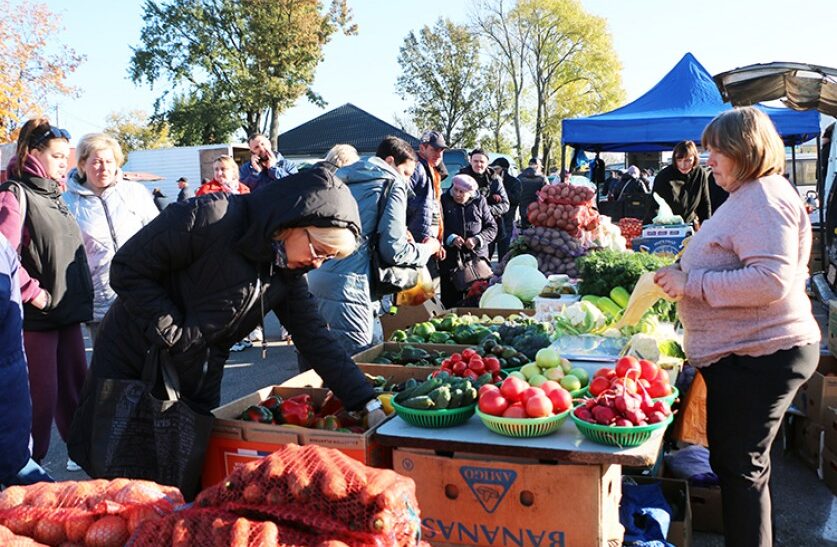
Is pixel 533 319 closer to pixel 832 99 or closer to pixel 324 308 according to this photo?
pixel 324 308

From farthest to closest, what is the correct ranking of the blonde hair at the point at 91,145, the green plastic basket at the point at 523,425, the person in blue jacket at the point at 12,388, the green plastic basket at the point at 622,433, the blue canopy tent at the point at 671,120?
1. the blue canopy tent at the point at 671,120
2. the blonde hair at the point at 91,145
3. the green plastic basket at the point at 523,425
4. the green plastic basket at the point at 622,433
5. the person in blue jacket at the point at 12,388

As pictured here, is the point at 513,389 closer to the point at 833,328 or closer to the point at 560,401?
the point at 560,401

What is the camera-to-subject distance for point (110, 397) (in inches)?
99.8

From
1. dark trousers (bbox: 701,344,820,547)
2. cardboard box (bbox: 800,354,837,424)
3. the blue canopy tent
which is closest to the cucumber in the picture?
dark trousers (bbox: 701,344,820,547)

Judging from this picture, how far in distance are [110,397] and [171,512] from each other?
104 cm

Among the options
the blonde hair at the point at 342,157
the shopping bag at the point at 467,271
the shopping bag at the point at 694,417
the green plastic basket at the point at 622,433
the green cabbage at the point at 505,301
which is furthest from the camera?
the shopping bag at the point at 467,271

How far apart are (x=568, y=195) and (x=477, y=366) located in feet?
11.5

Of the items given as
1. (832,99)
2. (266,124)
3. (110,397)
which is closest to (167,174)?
(266,124)

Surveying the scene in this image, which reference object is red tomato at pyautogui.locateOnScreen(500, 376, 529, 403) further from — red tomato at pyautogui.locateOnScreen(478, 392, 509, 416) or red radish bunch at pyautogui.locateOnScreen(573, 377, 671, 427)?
red radish bunch at pyautogui.locateOnScreen(573, 377, 671, 427)

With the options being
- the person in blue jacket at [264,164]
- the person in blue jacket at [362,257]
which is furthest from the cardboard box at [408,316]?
the person in blue jacket at [264,164]

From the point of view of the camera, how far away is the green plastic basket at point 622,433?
2.35 metres

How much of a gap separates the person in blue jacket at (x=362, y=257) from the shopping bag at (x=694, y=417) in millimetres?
1732

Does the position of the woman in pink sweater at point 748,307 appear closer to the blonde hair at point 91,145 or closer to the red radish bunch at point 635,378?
the red radish bunch at point 635,378

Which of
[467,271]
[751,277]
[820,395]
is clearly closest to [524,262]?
[467,271]
